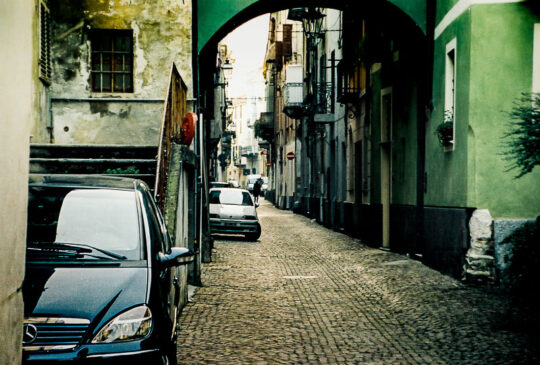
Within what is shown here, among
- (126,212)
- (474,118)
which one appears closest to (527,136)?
(474,118)

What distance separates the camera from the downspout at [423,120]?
1549 centimetres

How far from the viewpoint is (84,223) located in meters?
5.87

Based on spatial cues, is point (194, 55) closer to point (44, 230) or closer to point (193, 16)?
point (193, 16)

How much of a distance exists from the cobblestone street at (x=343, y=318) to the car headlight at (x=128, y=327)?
256cm

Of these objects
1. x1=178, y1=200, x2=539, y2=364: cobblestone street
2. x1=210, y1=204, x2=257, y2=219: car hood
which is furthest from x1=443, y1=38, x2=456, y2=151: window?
x1=210, y1=204, x2=257, y2=219: car hood

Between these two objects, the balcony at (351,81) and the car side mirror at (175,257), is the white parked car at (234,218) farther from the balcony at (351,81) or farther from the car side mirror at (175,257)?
the car side mirror at (175,257)

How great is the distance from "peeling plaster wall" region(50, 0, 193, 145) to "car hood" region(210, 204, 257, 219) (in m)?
8.29

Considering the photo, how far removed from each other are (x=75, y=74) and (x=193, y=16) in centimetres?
263

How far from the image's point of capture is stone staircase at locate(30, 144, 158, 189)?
1135 centimetres

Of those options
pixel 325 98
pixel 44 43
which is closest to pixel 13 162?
pixel 44 43

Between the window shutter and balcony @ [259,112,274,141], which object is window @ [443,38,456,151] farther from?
balcony @ [259,112,274,141]

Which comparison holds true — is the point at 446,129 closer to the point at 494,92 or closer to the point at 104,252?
the point at 494,92

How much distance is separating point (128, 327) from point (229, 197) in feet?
63.2

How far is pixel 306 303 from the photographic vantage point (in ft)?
36.9
